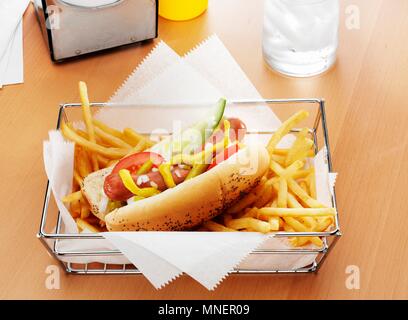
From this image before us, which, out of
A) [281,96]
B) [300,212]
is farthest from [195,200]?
[281,96]

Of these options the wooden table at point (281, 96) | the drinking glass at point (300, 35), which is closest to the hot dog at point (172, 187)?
the wooden table at point (281, 96)

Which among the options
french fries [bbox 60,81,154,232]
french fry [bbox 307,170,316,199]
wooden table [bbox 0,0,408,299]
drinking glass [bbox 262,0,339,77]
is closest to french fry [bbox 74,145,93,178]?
french fries [bbox 60,81,154,232]

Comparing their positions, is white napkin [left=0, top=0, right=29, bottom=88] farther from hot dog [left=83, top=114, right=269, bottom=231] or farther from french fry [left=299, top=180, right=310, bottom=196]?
french fry [left=299, top=180, right=310, bottom=196]

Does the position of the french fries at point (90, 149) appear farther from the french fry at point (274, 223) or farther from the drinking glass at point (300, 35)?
the drinking glass at point (300, 35)

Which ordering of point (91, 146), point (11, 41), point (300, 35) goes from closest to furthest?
1. point (91, 146)
2. point (300, 35)
3. point (11, 41)

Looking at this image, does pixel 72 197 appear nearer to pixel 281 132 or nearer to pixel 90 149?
pixel 90 149

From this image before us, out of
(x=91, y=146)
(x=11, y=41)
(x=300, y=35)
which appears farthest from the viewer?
(x=11, y=41)
